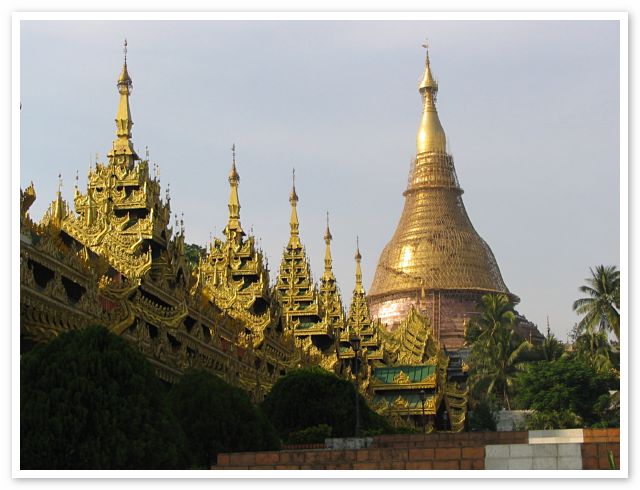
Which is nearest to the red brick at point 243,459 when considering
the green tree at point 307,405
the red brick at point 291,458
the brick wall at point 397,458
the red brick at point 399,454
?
the brick wall at point 397,458

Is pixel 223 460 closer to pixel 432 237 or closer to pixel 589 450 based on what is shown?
pixel 589 450

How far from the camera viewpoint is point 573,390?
202ft

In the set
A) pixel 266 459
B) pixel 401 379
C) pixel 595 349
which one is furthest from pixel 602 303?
pixel 266 459

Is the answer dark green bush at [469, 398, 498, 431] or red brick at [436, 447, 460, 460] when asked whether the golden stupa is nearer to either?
dark green bush at [469, 398, 498, 431]

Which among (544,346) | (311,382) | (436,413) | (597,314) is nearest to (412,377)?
(436,413)

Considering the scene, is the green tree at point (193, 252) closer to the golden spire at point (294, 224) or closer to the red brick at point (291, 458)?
the golden spire at point (294, 224)

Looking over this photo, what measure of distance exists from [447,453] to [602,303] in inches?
1759

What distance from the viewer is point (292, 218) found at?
3236 inches

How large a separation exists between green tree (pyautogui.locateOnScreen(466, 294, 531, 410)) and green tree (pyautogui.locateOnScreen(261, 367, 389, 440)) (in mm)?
36985

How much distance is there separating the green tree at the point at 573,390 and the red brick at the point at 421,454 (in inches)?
1553

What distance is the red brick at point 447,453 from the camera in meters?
22.3

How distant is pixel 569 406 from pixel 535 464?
41560mm
